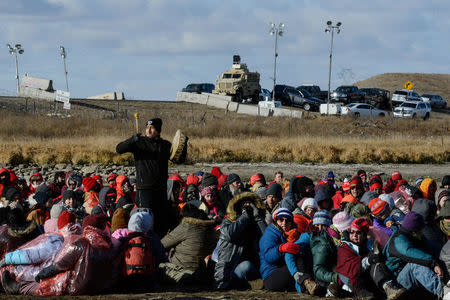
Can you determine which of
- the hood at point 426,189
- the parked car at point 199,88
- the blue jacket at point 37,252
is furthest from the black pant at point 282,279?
the parked car at point 199,88

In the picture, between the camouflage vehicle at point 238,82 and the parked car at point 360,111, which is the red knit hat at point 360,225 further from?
the camouflage vehicle at point 238,82

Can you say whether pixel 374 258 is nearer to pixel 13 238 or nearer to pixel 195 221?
pixel 195 221

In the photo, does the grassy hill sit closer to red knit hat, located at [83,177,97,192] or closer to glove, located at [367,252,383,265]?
red knit hat, located at [83,177,97,192]

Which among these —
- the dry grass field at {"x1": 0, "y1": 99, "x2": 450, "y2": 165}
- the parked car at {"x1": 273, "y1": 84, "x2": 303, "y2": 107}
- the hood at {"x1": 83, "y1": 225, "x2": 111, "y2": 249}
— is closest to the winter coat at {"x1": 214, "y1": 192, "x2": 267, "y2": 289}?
the hood at {"x1": 83, "y1": 225, "x2": 111, "y2": 249}

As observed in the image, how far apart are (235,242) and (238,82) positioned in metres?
40.8

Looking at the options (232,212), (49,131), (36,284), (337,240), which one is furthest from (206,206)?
(49,131)

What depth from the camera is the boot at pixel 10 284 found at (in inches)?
272

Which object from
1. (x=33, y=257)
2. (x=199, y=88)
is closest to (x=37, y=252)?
(x=33, y=257)

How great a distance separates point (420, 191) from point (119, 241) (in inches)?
230

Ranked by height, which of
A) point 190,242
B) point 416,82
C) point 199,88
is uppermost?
point 416,82

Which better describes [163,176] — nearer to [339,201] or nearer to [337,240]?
[337,240]

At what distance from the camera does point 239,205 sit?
26.0 feet

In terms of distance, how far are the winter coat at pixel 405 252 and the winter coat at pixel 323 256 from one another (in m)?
0.56

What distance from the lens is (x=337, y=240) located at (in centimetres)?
764
